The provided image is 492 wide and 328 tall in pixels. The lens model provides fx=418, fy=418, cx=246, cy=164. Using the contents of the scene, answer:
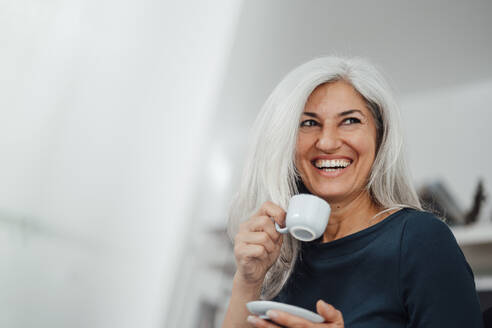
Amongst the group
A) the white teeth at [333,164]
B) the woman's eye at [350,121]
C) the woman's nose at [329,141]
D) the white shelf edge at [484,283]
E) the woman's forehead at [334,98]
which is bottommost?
the white shelf edge at [484,283]

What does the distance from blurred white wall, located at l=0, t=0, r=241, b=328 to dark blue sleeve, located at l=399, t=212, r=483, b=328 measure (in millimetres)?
647

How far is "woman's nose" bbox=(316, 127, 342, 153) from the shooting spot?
107 cm

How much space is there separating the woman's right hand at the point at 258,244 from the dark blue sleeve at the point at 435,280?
0.89 ft

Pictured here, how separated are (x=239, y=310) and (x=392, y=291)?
1.14ft

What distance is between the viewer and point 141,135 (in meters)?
1.34

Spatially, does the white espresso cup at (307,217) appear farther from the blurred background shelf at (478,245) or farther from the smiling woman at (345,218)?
the blurred background shelf at (478,245)

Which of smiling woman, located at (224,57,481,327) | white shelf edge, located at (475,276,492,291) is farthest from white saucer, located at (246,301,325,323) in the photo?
white shelf edge, located at (475,276,492,291)

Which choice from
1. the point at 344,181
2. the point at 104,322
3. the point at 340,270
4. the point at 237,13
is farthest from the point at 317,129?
the point at 104,322

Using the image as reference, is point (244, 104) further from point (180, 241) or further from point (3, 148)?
point (3, 148)

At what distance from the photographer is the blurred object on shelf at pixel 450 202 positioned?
1.74 metres

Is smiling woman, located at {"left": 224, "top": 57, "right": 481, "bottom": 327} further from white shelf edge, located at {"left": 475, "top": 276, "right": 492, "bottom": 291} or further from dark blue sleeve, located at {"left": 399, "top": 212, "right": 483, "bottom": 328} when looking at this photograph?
white shelf edge, located at {"left": 475, "top": 276, "right": 492, "bottom": 291}

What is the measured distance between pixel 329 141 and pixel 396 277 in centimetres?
37

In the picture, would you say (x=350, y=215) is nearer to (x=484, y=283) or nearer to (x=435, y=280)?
(x=435, y=280)

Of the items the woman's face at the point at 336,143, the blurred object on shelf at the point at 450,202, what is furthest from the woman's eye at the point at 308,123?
the blurred object on shelf at the point at 450,202
